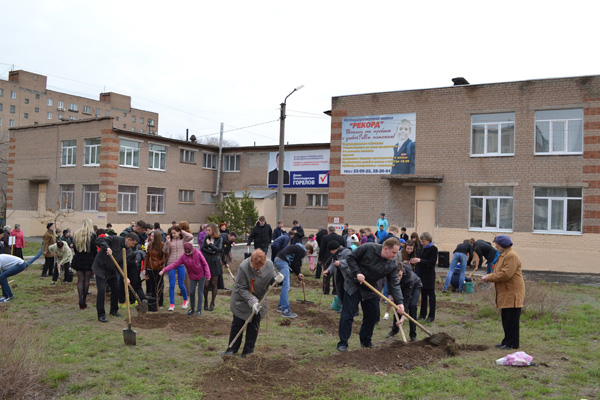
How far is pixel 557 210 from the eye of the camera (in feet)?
63.9

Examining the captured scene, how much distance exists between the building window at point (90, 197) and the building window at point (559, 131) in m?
24.8

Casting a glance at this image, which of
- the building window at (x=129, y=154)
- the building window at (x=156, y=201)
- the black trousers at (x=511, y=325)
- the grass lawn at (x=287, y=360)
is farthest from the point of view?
the building window at (x=156, y=201)

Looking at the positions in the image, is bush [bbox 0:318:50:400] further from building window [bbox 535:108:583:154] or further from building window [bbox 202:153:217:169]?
building window [bbox 202:153:217:169]

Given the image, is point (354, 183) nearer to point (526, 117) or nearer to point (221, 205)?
point (526, 117)

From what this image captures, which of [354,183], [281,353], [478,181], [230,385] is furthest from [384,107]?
[230,385]

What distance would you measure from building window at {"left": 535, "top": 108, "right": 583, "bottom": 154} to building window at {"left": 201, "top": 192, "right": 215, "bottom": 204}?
23976 mm

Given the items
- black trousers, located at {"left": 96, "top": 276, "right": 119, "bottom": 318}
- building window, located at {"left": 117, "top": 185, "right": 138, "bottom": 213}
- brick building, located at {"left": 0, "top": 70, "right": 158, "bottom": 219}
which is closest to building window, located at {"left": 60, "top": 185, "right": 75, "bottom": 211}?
building window, located at {"left": 117, "top": 185, "right": 138, "bottom": 213}

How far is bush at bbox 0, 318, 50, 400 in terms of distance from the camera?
514 cm

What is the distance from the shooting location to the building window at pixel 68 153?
106 feet

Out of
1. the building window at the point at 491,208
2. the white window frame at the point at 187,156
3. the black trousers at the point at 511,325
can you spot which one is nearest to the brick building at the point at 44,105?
the white window frame at the point at 187,156

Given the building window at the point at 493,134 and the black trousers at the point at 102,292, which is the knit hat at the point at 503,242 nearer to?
the black trousers at the point at 102,292

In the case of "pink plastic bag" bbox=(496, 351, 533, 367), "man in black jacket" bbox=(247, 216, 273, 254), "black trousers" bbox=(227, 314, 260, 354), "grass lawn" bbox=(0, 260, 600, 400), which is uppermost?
"man in black jacket" bbox=(247, 216, 273, 254)

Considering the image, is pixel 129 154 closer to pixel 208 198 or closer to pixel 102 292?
pixel 208 198

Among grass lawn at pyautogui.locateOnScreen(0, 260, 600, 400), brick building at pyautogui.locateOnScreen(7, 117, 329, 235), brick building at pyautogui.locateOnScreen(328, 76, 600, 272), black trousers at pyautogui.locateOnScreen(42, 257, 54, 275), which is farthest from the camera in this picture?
brick building at pyautogui.locateOnScreen(7, 117, 329, 235)
